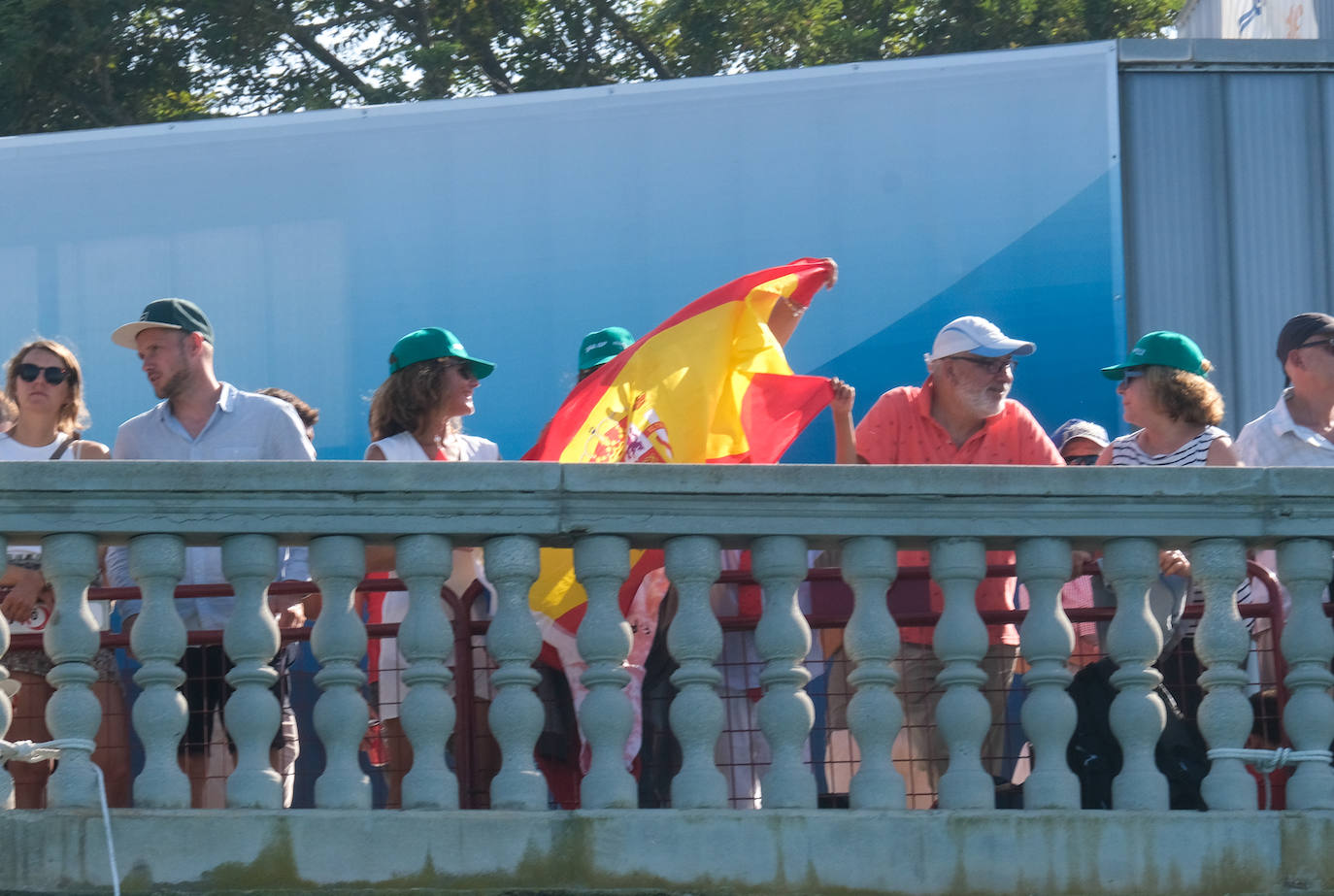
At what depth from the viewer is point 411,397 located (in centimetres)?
599

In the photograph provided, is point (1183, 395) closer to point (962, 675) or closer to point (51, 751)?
point (962, 675)

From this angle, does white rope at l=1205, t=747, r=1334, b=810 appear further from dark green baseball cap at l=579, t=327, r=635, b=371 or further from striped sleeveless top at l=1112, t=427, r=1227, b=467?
dark green baseball cap at l=579, t=327, r=635, b=371

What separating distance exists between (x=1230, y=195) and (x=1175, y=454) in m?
3.11

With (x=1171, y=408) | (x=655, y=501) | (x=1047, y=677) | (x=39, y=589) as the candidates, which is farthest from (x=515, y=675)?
(x=1171, y=408)

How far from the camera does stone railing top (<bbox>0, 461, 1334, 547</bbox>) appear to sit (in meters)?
4.59

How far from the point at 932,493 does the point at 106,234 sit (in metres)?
5.64

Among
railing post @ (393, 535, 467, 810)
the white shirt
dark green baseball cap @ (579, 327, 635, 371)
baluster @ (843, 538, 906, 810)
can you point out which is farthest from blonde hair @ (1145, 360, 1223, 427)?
railing post @ (393, 535, 467, 810)

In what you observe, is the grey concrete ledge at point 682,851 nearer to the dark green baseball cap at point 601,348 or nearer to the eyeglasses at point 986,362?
the eyeglasses at point 986,362

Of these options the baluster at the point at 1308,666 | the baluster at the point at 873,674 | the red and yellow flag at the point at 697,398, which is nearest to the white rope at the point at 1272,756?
the baluster at the point at 1308,666

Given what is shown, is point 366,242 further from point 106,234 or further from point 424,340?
point 424,340

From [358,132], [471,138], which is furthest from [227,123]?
[471,138]

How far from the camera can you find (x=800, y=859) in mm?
4484

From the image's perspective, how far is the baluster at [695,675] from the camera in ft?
15.0

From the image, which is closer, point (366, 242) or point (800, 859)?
point (800, 859)
